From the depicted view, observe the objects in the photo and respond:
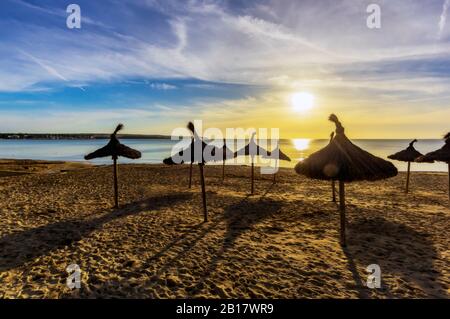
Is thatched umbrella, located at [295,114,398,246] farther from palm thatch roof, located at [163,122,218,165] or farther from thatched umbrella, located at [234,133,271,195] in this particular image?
thatched umbrella, located at [234,133,271,195]

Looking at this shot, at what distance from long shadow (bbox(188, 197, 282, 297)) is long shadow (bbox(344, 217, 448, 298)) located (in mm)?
3217

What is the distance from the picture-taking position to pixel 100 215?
1161cm

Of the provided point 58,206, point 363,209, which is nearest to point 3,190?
point 58,206

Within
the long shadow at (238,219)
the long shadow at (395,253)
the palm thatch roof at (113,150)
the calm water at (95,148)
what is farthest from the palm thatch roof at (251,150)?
the calm water at (95,148)

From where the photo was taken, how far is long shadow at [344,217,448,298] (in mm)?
6348

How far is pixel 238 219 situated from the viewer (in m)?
11.4

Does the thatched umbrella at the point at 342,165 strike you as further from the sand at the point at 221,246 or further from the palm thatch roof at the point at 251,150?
the palm thatch roof at the point at 251,150

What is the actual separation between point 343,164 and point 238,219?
4788mm

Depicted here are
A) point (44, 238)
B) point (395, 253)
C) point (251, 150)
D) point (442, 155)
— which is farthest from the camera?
point (251, 150)

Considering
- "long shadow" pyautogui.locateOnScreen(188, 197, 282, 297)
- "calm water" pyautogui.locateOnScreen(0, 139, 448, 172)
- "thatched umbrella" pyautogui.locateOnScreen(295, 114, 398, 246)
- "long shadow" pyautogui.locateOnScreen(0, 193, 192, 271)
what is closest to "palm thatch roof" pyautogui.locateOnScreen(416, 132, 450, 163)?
"thatched umbrella" pyautogui.locateOnScreen(295, 114, 398, 246)

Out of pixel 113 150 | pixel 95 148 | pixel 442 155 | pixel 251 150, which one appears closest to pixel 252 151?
pixel 251 150

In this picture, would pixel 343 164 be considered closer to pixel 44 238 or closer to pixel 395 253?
pixel 395 253

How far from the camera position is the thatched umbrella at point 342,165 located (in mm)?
8008

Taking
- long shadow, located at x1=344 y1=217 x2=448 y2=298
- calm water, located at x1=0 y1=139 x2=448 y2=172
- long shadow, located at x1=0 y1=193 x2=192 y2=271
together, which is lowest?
long shadow, located at x1=344 y1=217 x2=448 y2=298
